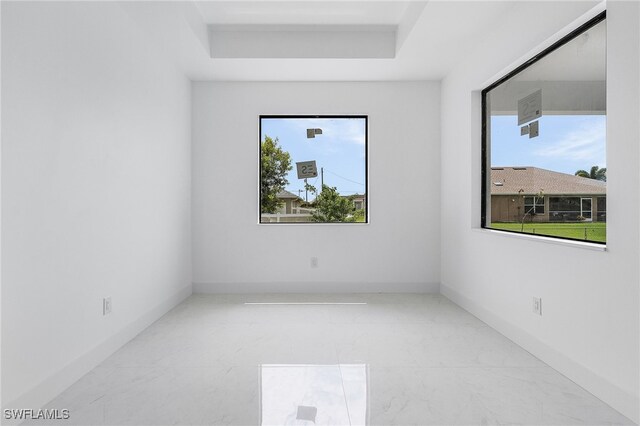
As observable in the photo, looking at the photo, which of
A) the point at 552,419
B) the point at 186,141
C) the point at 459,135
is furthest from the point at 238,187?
the point at 552,419

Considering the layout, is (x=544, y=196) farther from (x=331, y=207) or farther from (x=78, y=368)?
(x=78, y=368)

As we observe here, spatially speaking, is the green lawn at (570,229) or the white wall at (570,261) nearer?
the white wall at (570,261)

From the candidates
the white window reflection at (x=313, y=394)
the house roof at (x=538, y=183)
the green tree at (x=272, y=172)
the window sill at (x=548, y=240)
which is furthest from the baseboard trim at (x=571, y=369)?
the green tree at (x=272, y=172)

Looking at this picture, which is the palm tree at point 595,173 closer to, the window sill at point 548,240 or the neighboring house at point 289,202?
the window sill at point 548,240

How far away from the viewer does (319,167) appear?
4434mm

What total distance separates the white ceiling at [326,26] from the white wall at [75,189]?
0.30 metres

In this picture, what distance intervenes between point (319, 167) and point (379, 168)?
70cm

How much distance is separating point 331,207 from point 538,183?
89.2 inches

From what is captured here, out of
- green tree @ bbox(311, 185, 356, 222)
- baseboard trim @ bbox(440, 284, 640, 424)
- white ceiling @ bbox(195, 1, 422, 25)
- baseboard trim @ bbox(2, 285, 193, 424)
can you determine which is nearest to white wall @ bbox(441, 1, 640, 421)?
baseboard trim @ bbox(440, 284, 640, 424)

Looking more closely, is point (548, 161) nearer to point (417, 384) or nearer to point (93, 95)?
point (417, 384)

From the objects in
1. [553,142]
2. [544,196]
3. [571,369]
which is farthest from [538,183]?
[571,369]

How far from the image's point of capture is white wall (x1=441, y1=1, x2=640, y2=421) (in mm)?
1803

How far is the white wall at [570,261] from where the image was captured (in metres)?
1.80

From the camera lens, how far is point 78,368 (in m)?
2.18
